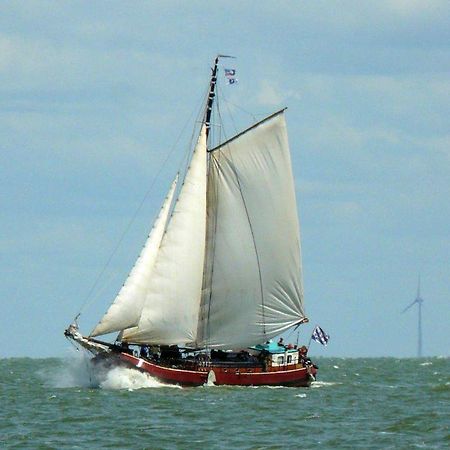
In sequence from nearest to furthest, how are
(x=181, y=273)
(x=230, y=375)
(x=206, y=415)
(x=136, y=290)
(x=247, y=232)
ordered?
(x=206, y=415)
(x=136, y=290)
(x=181, y=273)
(x=230, y=375)
(x=247, y=232)

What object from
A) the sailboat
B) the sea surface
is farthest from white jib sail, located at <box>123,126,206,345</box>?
the sea surface

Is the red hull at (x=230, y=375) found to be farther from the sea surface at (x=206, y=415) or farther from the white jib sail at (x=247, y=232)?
the white jib sail at (x=247, y=232)

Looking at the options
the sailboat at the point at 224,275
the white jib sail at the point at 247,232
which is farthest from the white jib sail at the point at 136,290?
the white jib sail at the point at 247,232

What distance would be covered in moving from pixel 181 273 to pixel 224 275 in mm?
2972

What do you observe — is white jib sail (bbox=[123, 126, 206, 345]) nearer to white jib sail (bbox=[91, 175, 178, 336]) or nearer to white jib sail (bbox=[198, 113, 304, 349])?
white jib sail (bbox=[91, 175, 178, 336])

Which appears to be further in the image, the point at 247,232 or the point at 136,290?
the point at 247,232

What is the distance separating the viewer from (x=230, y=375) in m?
77.9

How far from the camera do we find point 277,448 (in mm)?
51250

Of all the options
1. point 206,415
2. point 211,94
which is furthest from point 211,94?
point 206,415

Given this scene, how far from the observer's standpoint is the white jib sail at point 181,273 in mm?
75938

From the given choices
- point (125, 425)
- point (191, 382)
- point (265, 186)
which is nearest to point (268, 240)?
point (265, 186)

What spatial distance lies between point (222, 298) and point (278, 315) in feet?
11.9

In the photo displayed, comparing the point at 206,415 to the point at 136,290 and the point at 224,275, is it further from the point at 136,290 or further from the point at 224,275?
the point at 224,275

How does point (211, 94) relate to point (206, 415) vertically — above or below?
above
